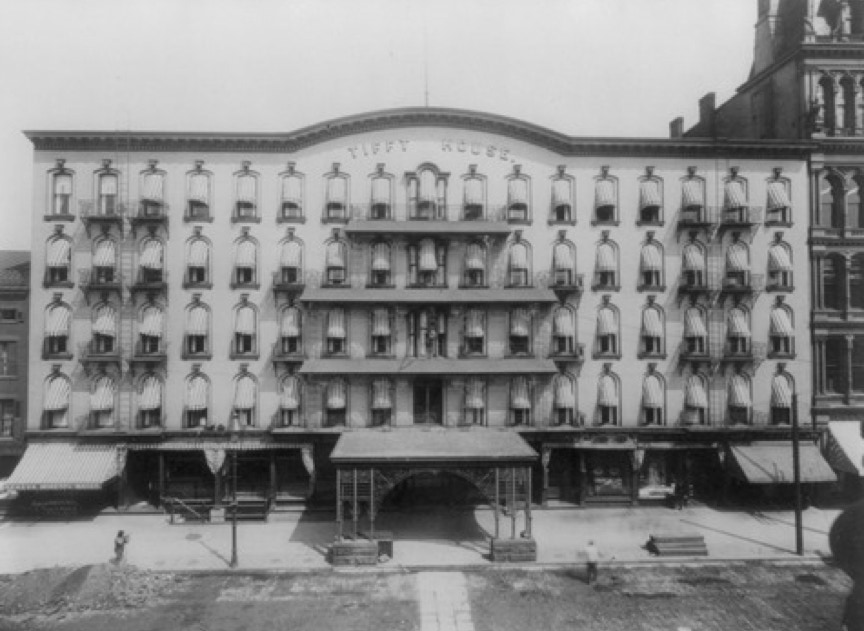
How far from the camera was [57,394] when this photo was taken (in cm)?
3219

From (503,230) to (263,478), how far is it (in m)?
17.6

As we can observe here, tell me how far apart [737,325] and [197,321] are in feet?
91.1

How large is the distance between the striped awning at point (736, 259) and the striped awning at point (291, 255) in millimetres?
22258

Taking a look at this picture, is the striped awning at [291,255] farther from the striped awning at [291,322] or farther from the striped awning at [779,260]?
the striped awning at [779,260]

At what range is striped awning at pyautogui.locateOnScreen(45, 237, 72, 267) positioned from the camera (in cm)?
3250

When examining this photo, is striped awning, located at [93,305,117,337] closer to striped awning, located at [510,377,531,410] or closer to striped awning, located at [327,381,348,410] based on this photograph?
striped awning, located at [327,381,348,410]

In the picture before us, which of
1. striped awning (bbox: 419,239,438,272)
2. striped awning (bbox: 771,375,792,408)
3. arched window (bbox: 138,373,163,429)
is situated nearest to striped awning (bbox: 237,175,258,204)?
striped awning (bbox: 419,239,438,272)

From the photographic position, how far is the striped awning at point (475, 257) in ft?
108

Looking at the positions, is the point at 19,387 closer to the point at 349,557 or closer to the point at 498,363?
the point at 349,557

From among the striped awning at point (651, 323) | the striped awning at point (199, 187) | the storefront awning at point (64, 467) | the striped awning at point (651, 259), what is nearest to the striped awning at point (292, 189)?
the striped awning at point (199, 187)

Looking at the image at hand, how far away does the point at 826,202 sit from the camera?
35031 millimetres

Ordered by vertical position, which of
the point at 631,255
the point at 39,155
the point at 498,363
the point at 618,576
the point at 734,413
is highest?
the point at 39,155

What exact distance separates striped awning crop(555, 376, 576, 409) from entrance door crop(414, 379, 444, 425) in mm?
5954

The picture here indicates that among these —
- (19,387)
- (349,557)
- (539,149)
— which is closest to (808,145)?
(539,149)
